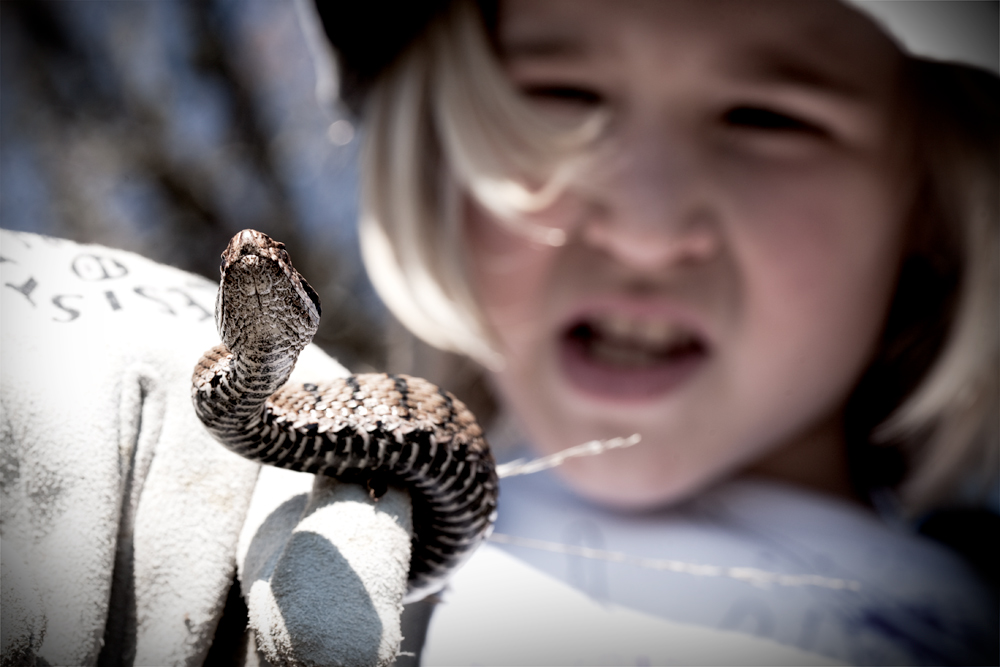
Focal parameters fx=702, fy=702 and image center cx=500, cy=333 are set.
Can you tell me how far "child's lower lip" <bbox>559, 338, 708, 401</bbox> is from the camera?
1.63 meters

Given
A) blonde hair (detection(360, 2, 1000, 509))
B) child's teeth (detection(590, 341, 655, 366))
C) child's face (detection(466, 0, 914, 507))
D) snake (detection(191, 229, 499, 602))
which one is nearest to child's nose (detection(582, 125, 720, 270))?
child's face (detection(466, 0, 914, 507))

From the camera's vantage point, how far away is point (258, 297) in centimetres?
48

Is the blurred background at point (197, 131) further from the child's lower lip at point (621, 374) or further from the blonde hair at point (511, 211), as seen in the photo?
the child's lower lip at point (621, 374)

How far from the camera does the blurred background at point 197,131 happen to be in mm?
2711

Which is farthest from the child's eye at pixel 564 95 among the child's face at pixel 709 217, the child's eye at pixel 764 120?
the child's eye at pixel 764 120

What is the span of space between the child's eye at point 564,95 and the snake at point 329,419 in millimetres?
1173

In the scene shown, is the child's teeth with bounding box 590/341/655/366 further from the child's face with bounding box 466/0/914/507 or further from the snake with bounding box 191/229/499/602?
the snake with bounding box 191/229/499/602

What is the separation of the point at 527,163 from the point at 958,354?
1.14 m

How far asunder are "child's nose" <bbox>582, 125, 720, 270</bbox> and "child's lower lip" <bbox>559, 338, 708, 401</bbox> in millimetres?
249

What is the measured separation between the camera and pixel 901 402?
192 cm

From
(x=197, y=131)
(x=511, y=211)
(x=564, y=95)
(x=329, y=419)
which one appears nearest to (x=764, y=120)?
(x=564, y=95)

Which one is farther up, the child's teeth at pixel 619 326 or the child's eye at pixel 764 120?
the child's eye at pixel 764 120

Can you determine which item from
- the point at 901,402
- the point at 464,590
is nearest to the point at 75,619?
the point at 464,590

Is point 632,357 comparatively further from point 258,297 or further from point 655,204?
point 258,297
